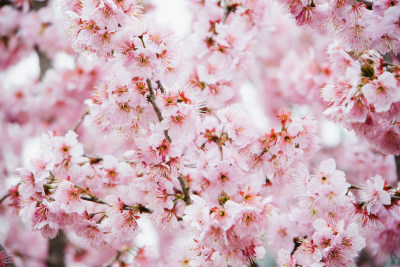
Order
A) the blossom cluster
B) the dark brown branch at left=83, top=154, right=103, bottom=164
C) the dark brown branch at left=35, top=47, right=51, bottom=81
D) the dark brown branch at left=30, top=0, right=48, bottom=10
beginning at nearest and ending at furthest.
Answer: the blossom cluster, the dark brown branch at left=83, top=154, right=103, bottom=164, the dark brown branch at left=30, top=0, right=48, bottom=10, the dark brown branch at left=35, top=47, right=51, bottom=81

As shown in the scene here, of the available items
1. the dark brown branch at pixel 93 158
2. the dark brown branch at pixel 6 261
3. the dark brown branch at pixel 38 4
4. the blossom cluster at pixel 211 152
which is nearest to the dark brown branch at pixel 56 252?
the blossom cluster at pixel 211 152

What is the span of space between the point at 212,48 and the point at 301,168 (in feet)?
3.77

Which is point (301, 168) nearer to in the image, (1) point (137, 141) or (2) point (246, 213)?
(2) point (246, 213)

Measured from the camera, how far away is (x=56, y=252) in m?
3.99

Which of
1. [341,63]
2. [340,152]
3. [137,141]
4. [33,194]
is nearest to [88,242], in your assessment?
[33,194]

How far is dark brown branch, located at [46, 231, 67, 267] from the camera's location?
3945 mm

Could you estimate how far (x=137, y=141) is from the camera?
1994 mm

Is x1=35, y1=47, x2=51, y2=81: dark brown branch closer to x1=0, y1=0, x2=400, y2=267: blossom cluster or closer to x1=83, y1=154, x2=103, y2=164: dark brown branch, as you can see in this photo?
x1=0, y1=0, x2=400, y2=267: blossom cluster

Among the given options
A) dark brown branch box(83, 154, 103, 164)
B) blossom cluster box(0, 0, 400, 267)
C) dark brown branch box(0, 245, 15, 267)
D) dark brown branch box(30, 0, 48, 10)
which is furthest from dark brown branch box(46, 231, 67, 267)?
dark brown branch box(30, 0, 48, 10)

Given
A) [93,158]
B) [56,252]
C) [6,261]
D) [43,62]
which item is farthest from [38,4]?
[6,261]

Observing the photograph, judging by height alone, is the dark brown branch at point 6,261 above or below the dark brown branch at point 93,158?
below

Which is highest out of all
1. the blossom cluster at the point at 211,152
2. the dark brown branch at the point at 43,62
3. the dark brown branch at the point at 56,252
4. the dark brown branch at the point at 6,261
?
the blossom cluster at the point at 211,152

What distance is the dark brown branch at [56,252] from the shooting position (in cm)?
395

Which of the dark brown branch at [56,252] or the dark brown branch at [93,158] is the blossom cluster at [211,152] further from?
the dark brown branch at [56,252]
